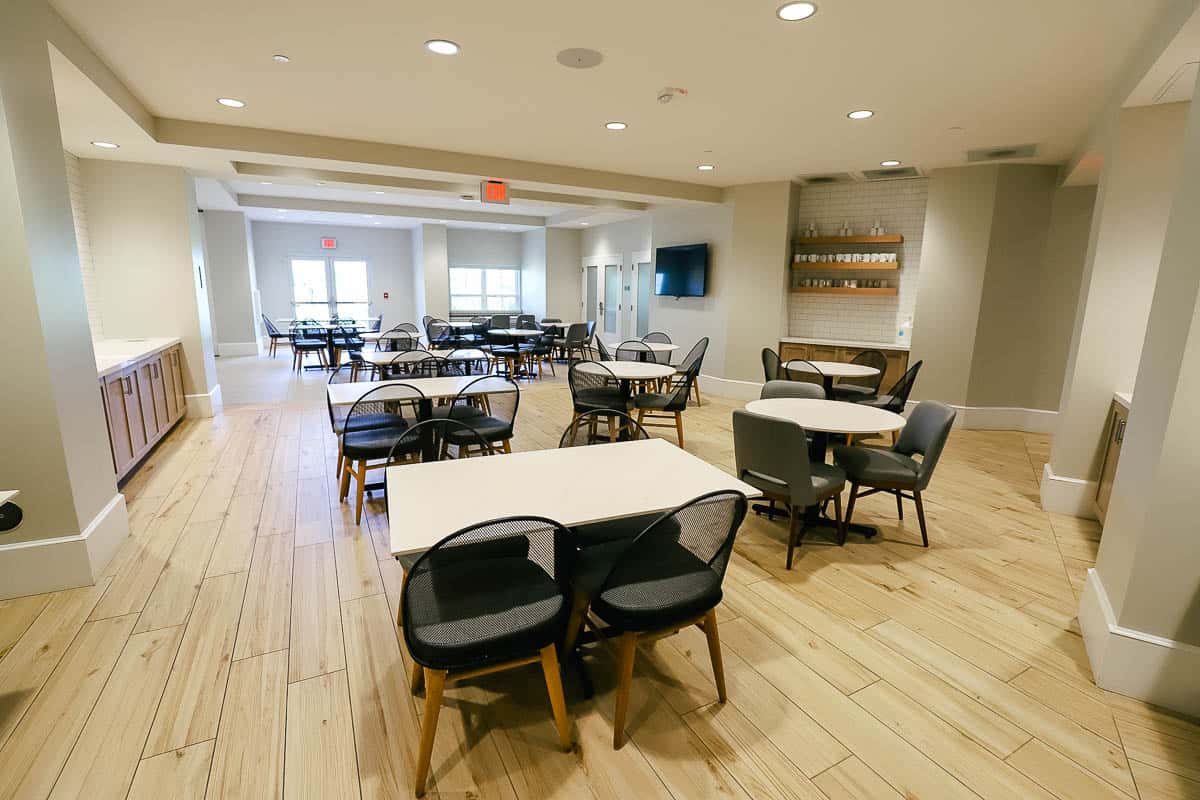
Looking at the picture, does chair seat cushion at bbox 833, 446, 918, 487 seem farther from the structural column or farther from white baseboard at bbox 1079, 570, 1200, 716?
the structural column

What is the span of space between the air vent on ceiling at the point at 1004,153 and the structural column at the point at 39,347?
21.8 feet

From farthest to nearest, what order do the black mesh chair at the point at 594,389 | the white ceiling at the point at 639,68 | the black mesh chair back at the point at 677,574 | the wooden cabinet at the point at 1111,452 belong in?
the black mesh chair at the point at 594,389 < the wooden cabinet at the point at 1111,452 < the white ceiling at the point at 639,68 < the black mesh chair back at the point at 677,574

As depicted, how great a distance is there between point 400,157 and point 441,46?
2528 mm

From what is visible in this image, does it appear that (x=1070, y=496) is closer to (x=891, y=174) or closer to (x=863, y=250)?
(x=863, y=250)

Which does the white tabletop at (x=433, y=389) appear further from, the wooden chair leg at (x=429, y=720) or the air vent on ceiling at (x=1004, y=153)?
the air vent on ceiling at (x=1004, y=153)

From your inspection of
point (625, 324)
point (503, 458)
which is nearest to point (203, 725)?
point (503, 458)

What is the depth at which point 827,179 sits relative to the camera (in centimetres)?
661

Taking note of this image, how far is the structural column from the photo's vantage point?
7.68 ft

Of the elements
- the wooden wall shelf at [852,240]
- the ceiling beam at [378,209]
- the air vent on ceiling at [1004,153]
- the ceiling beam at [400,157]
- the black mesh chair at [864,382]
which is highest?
the ceiling beam at [378,209]

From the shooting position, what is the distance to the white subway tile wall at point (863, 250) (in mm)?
6367

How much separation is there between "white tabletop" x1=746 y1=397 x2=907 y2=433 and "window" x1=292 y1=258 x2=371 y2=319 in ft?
39.0

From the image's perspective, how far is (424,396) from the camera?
142 inches

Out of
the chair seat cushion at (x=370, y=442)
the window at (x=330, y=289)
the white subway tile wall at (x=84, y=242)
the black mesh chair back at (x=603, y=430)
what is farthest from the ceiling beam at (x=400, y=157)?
the window at (x=330, y=289)

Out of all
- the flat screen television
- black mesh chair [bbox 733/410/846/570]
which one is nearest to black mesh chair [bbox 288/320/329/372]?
the flat screen television
